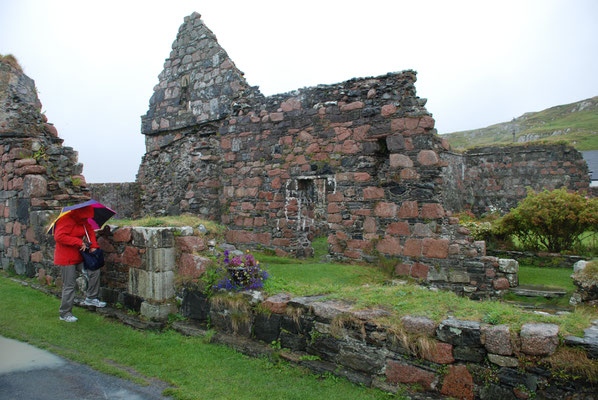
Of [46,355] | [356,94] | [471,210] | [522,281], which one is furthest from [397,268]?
[471,210]

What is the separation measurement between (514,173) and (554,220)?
409 inches

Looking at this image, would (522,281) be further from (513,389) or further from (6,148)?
(6,148)

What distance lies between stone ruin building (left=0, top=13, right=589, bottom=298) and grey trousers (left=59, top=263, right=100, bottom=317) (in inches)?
88.5

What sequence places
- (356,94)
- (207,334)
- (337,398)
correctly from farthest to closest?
(356,94) < (207,334) < (337,398)

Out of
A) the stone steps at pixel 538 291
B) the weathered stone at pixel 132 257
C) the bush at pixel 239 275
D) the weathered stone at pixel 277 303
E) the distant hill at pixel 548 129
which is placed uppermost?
the distant hill at pixel 548 129

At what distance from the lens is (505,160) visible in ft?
64.0

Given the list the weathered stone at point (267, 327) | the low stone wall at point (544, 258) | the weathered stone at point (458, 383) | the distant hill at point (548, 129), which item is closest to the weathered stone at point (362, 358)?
the weathered stone at point (458, 383)

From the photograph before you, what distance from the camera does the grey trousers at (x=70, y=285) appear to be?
244 inches

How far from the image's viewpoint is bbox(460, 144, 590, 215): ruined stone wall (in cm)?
1831

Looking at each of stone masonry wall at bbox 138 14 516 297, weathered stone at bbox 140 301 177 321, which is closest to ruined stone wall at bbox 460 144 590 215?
stone masonry wall at bbox 138 14 516 297

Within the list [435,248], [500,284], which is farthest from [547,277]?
[435,248]

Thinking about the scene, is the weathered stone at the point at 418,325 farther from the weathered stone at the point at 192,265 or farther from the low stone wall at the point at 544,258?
the low stone wall at the point at 544,258

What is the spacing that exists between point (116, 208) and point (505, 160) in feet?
57.9

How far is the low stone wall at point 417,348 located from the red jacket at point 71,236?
298 cm
